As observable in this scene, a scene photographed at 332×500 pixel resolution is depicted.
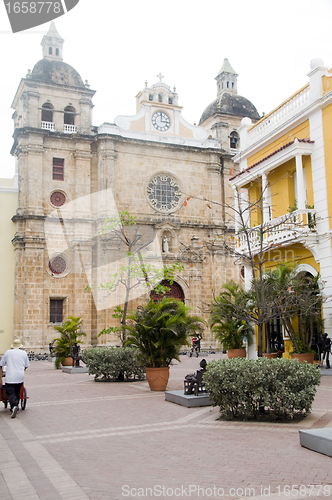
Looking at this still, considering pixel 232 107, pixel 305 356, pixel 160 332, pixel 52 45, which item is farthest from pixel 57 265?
pixel 232 107

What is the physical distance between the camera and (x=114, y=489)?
5.19m

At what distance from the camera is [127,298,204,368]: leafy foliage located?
1348cm

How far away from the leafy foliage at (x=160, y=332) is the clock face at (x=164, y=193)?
2049cm

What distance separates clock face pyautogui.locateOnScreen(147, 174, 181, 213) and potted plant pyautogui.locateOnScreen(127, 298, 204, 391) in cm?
2051

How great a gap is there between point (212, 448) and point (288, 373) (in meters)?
2.31

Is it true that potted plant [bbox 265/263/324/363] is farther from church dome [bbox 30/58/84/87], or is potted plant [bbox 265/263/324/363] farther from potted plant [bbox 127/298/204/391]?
church dome [bbox 30/58/84/87]

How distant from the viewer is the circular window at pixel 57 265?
100 feet

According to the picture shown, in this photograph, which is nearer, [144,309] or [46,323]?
[144,309]

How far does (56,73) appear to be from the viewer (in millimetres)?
33219

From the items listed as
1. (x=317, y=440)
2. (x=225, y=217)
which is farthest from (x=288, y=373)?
(x=225, y=217)

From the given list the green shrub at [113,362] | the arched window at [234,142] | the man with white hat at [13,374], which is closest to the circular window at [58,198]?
the arched window at [234,142]

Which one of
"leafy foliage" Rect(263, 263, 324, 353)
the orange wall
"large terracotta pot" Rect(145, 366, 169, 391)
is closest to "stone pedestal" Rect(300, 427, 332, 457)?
"large terracotta pot" Rect(145, 366, 169, 391)

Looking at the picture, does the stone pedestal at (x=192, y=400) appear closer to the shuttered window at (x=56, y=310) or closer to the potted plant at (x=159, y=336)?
the potted plant at (x=159, y=336)

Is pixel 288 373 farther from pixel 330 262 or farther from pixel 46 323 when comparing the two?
pixel 46 323
